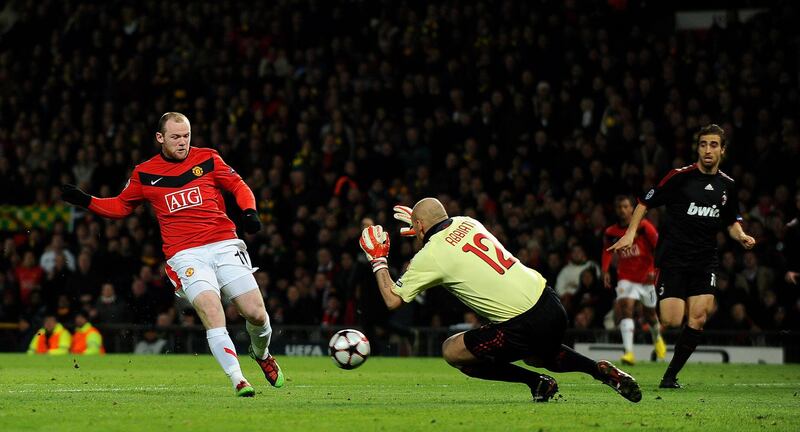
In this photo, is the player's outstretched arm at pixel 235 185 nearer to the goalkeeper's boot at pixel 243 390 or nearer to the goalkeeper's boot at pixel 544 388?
the goalkeeper's boot at pixel 243 390

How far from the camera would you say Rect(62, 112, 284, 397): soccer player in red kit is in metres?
10.4

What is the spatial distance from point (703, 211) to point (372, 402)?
4245 mm

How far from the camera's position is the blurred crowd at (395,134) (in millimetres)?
19953

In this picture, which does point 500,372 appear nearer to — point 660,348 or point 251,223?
point 251,223

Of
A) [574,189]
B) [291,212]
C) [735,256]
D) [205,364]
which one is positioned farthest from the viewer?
[291,212]

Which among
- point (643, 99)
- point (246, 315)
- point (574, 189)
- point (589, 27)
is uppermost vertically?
point (589, 27)

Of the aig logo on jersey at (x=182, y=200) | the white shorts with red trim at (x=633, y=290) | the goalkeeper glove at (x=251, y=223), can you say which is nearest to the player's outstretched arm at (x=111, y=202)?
the aig logo on jersey at (x=182, y=200)

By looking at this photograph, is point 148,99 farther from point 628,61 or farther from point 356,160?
point 628,61

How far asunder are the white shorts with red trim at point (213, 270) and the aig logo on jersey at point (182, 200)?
14.6 inches

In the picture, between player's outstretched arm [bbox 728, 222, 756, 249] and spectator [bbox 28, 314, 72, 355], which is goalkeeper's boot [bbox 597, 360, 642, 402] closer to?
player's outstretched arm [bbox 728, 222, 756, 249]

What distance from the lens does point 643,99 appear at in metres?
21.3

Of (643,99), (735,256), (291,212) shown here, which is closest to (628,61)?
(643,99)

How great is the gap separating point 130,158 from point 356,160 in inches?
192

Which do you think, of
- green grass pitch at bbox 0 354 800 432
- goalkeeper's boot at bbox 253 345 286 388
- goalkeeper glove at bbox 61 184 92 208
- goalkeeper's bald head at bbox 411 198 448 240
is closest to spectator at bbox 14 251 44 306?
green grass pitch at bbox 0 354 800 432
